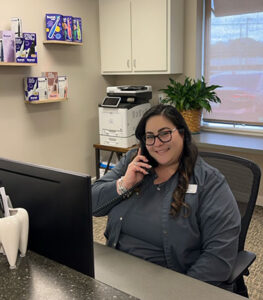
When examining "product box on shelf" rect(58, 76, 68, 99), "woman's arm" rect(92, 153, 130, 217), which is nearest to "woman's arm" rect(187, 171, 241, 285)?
"woman's arm" rect(92, 153, 130, 217)

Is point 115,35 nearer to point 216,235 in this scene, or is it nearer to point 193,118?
point 193,118

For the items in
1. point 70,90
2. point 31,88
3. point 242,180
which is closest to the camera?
point 242,180

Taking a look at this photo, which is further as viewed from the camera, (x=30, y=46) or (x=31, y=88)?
(x=31, y=88)

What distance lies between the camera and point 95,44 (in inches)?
162

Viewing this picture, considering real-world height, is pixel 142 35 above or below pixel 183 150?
above

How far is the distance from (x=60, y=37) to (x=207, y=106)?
5.41ft

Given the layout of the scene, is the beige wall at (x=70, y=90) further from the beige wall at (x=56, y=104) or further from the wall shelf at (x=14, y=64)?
the wall shelf at (x=14, y=64)

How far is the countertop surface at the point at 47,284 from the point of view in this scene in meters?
0.90

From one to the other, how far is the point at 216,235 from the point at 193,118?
8.19ft

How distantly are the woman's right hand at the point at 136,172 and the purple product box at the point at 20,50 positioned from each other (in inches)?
83.7

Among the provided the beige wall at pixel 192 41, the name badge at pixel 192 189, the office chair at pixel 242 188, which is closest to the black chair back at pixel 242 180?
the office chair at pixel 242 188

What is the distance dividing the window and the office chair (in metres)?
2.31

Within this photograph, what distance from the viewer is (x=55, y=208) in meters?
0.98

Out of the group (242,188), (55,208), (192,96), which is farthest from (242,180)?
(192,96)
